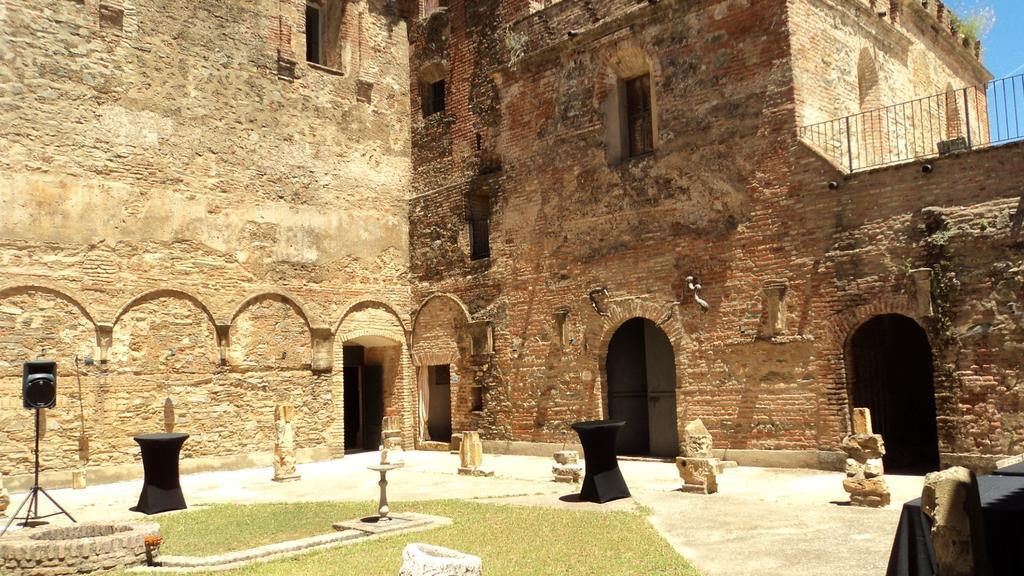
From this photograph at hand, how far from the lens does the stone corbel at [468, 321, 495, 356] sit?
1588 cm

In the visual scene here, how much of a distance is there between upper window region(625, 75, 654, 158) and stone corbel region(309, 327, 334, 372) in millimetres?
6583

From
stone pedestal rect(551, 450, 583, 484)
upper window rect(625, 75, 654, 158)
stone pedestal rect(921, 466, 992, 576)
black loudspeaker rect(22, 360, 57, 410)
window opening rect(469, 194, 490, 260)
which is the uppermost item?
upper window rect(625, 75, 654, 158)

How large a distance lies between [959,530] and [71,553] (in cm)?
625

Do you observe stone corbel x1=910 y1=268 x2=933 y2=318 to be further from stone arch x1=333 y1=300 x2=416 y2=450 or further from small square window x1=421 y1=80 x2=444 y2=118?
small square window x1=421 y1=80 x2=444 y2=118

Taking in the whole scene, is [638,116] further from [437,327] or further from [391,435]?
[391,435]

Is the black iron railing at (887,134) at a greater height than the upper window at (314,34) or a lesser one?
lesser

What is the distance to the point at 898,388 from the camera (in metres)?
13.0

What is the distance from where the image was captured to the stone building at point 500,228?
11.3 metres

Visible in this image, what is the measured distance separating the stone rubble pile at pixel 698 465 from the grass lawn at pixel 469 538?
5.18ft

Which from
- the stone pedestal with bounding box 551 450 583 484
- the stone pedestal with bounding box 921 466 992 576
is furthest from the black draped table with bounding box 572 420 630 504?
the stone pedestal with bounding box 921 466 992 576

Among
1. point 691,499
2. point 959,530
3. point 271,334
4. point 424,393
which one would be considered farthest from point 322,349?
point 959,530

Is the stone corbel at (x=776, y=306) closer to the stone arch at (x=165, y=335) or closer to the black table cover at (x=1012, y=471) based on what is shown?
the black table cover at (x=1012, y=471)

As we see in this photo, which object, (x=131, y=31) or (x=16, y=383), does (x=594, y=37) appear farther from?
(x=16, y=383)

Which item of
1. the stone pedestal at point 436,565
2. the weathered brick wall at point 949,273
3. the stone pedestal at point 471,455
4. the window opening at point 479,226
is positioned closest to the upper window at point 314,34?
the window opening at point 479,226
